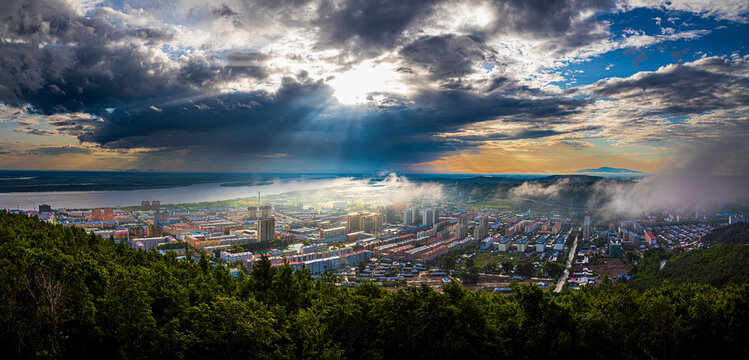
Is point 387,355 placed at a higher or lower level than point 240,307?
lower

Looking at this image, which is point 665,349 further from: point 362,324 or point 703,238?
point 703,238

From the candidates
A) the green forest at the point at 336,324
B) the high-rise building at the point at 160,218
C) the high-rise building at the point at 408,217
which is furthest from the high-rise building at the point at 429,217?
the green forest at the point at 336,324

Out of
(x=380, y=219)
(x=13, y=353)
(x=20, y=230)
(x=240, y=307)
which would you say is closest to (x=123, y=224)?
(x=20, y=230)

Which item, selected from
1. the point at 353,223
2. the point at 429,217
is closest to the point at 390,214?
the point at 429,217

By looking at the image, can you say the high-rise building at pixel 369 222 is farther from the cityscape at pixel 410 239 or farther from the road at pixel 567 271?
the road at pixel 567 271

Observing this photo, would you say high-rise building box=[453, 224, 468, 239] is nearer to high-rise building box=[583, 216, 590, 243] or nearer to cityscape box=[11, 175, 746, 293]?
cityscape box=[11, 175, 746, 293]

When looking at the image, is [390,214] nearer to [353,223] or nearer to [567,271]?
[353,223]

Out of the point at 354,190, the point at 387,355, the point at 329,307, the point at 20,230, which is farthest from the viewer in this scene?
the point at 354,190
